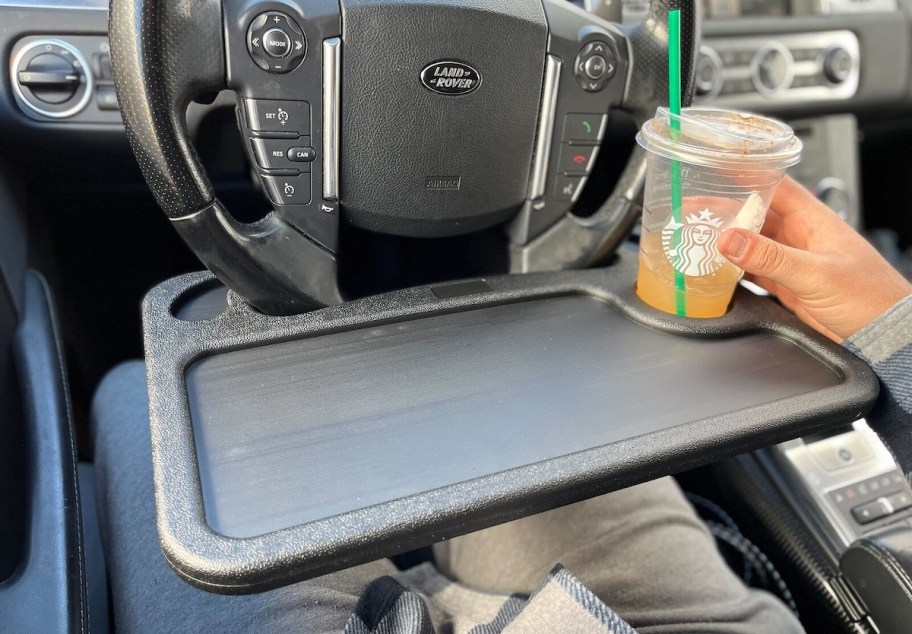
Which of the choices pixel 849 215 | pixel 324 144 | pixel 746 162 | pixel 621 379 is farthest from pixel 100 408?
pixel 849 215

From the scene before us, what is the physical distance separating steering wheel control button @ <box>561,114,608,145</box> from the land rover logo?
4.7 inches

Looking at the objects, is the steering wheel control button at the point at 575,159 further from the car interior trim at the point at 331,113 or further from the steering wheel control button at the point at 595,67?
the car interior trim at the point at 331,113

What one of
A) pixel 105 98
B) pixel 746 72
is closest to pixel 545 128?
pixel 105 98

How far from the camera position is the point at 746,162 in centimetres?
64

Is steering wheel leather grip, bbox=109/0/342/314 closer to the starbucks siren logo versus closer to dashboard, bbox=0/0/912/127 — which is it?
the starbucks siren logo

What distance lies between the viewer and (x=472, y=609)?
2.31 feet

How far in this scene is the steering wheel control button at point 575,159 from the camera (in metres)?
0.76

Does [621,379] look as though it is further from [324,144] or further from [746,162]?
[324,144]

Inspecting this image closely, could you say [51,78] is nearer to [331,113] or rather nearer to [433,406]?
[331,113]

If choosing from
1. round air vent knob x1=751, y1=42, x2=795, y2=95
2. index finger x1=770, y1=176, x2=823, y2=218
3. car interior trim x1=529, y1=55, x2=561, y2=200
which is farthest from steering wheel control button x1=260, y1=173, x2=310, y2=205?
round air vent knob x1=751, y1=42, x2=795, y2=95

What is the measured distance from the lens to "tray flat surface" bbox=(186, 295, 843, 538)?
51 cm

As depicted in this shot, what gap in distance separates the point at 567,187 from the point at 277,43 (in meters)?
0.33

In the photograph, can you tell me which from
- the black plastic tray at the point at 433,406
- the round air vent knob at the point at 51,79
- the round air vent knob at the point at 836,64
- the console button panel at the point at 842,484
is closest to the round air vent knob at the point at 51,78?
the round air vent knob at the point at 51,79

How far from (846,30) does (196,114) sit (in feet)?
4.26
